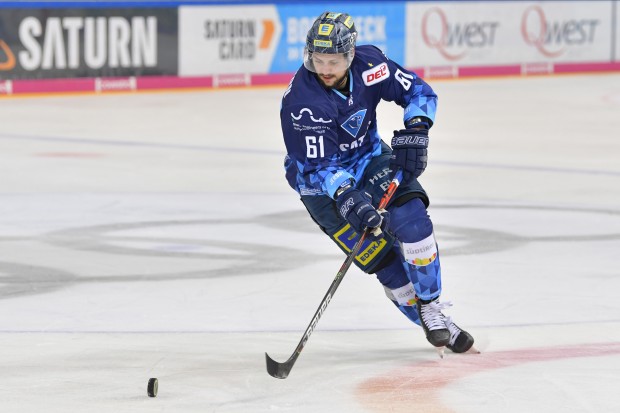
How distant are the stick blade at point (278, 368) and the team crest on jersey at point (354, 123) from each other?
99cm

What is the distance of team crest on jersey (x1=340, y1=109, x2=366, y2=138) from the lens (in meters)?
5.89

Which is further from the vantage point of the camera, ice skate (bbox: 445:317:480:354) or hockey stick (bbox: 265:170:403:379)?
ice skate (bbox: 445:317:480:354)

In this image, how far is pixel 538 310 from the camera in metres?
6.84

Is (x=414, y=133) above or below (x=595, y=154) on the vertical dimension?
above

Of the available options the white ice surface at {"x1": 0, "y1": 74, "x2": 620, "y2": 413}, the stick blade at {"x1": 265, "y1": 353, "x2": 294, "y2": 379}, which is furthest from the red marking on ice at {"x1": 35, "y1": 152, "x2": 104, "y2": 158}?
the stick blade at {"x1": 265, "y1": 353, "x2": 294, "y2": 379}

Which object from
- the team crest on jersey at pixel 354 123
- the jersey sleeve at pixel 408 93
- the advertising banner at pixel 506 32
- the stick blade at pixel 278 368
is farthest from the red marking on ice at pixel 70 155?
the advertising banner at pixel 506 32

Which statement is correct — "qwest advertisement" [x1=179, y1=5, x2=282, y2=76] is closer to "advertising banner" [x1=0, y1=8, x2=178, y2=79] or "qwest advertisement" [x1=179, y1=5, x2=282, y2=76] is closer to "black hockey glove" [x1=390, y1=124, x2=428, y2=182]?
"advertising banner" [x1=0, y1=8, x2=178, y2=79]

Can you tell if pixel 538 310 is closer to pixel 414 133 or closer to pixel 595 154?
pixel 414 133

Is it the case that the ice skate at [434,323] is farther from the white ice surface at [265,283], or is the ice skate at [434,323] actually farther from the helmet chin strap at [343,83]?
the helmet chin strap at [343,83]

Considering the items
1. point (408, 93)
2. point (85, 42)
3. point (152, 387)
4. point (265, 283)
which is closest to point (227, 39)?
point (85, 42)

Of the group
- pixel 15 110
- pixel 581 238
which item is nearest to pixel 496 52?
Answer: pixel 15 110

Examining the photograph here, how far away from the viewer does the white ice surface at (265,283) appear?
17.8 feet

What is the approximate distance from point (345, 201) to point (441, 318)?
2.26 feet

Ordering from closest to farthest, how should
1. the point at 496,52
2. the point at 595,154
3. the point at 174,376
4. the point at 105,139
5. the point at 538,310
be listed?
the point at 174,376 < the point at 538,310 < the point at 595,154 < the point at 105,139 < the point at 496,52
